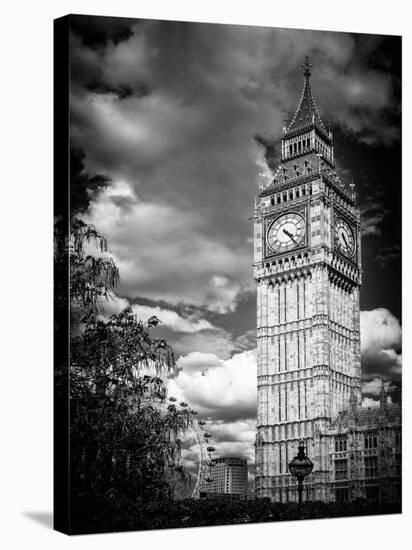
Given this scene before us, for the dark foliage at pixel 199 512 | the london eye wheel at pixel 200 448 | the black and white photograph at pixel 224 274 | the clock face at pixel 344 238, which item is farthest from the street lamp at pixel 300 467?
the clock face at pixel 344 238

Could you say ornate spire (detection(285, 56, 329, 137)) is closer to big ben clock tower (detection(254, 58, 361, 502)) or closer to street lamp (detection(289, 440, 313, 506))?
big ben clock tower (detection(254, 58, 361, 502))

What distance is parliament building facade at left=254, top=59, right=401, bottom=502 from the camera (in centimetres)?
2416

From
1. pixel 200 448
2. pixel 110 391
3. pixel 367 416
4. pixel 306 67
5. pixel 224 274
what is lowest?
pixel 200 448

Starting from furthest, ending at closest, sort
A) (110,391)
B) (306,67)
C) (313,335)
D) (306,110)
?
(313,335)
(306,110)
(306,67)
(110,391)

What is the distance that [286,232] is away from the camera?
2564 centimetres

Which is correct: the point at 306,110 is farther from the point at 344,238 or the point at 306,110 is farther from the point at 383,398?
the point at 383,398

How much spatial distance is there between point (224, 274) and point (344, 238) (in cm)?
348

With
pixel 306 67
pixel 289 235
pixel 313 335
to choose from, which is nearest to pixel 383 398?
pixel 313 335

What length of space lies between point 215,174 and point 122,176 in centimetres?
220

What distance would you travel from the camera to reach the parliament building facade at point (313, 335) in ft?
79.3

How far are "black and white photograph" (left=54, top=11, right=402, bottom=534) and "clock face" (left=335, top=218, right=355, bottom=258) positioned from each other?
1.7 inches

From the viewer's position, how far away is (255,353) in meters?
24.0

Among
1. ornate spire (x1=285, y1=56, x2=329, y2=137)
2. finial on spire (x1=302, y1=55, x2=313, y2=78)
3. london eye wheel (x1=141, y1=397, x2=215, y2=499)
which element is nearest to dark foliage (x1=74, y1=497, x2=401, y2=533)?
london eye wheel (x1=141, y1=397, x2=215, y2=499)

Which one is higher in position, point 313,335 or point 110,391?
point 313,335
